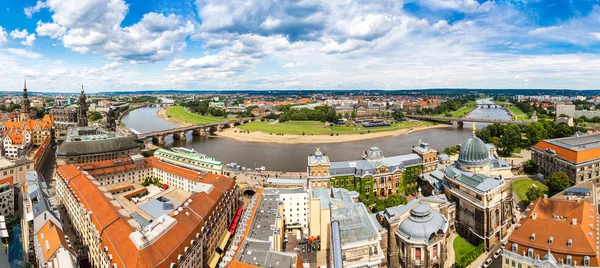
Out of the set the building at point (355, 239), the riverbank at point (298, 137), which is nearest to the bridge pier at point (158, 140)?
the riverbank at point (298, 137)

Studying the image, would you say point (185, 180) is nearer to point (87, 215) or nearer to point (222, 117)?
point (87, 215)

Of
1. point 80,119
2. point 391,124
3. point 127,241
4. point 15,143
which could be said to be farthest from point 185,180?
point 391,124

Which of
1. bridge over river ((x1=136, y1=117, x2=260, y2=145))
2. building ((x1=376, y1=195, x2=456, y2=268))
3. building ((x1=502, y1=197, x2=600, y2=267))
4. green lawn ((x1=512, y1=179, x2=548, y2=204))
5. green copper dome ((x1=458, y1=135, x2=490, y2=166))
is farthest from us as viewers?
bridge over river ((x1=136, y1=117, x2=260, y2=145))

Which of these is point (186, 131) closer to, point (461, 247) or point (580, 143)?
point (461, 247)

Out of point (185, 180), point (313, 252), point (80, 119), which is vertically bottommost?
point (313, 252)

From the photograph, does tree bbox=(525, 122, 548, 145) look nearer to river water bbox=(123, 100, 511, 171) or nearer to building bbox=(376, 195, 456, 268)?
river water bbox=(123, 100, 511, 171)

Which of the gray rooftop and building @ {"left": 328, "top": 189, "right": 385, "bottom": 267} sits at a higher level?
the gray rooftop

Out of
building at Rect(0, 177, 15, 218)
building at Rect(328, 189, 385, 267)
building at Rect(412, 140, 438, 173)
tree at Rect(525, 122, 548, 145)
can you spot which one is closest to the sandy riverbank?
tree at Rect(525, 122, 548, 145)
